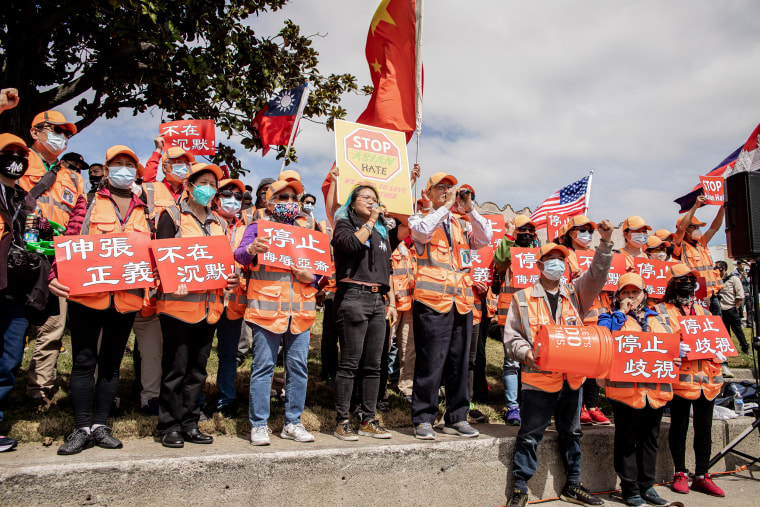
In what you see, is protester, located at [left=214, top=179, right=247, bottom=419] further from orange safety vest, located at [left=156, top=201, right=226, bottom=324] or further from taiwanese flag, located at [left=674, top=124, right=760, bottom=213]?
taiwanese flag, located at [left=674, top=124, right=760, bottom=213]

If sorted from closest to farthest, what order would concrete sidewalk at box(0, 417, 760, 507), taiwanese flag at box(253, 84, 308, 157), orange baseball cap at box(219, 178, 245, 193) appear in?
concrete sidewalk at box(0, 417, 760, 507)
orange baseball cap at box(219, 178, 245, 193)
taiwanese flag at box(253, 84, 308, 157)

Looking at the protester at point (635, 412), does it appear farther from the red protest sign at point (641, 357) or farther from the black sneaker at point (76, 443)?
the black sneaker at point (76, 443)

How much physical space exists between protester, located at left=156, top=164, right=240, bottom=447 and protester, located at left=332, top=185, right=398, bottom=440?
1085mm

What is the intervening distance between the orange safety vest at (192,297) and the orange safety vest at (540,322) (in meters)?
2.83

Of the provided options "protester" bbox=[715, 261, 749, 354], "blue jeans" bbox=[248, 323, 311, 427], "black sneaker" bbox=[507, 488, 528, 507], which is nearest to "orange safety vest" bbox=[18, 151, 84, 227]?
"blue jeans" bbox=[248, 323, 311, 427]

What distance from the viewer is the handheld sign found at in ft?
17.7

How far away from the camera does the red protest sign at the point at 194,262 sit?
4.29 metres

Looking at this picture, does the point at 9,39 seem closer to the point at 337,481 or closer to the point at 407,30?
the point at 407,30

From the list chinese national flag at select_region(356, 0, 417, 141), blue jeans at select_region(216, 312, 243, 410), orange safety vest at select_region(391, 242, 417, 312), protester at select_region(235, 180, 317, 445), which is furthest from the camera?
orange safety vest at select_region(391, 242, 417, 312)

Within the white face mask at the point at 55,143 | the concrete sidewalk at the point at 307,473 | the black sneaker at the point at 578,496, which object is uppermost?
the white face mask at the point at 55,143

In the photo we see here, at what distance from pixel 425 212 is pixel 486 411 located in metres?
2.56

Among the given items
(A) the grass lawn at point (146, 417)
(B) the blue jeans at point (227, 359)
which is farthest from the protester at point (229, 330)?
(A) the grass lawn at point (146, 417)

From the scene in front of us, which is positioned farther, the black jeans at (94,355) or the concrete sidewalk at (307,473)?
the black jeans at (94,355)

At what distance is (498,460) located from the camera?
16.5 ft
